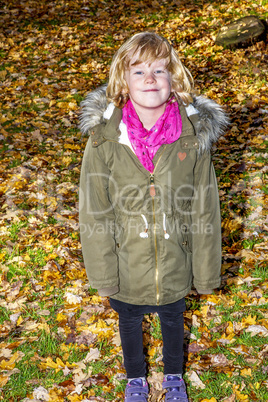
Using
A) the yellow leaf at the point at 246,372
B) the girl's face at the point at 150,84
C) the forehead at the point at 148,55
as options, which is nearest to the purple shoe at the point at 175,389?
the yellow leaf at the point at 246,372

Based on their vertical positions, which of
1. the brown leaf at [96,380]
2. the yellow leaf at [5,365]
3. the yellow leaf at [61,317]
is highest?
the yellow leaf at [61,317]

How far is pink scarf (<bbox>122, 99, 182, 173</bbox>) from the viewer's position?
247 centimetres

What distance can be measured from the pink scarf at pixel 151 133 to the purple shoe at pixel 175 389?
5.56ft

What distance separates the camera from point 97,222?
2.62 metres

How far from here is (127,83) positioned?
2.56 m

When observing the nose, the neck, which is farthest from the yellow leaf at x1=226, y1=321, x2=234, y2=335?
the nose

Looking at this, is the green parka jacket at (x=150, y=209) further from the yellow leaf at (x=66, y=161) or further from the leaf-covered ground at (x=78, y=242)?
the yellow leaf at (x=66, y=161)

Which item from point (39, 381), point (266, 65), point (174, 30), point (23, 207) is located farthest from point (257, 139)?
point (174, 30)

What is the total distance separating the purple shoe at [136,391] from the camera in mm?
3146

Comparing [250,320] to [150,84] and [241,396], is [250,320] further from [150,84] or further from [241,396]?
[150,84]

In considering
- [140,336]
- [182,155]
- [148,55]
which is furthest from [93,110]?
[140,336]

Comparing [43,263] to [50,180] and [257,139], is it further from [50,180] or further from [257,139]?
[257,139]

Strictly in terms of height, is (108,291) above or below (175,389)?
above

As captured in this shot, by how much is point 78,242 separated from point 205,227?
2.65m
